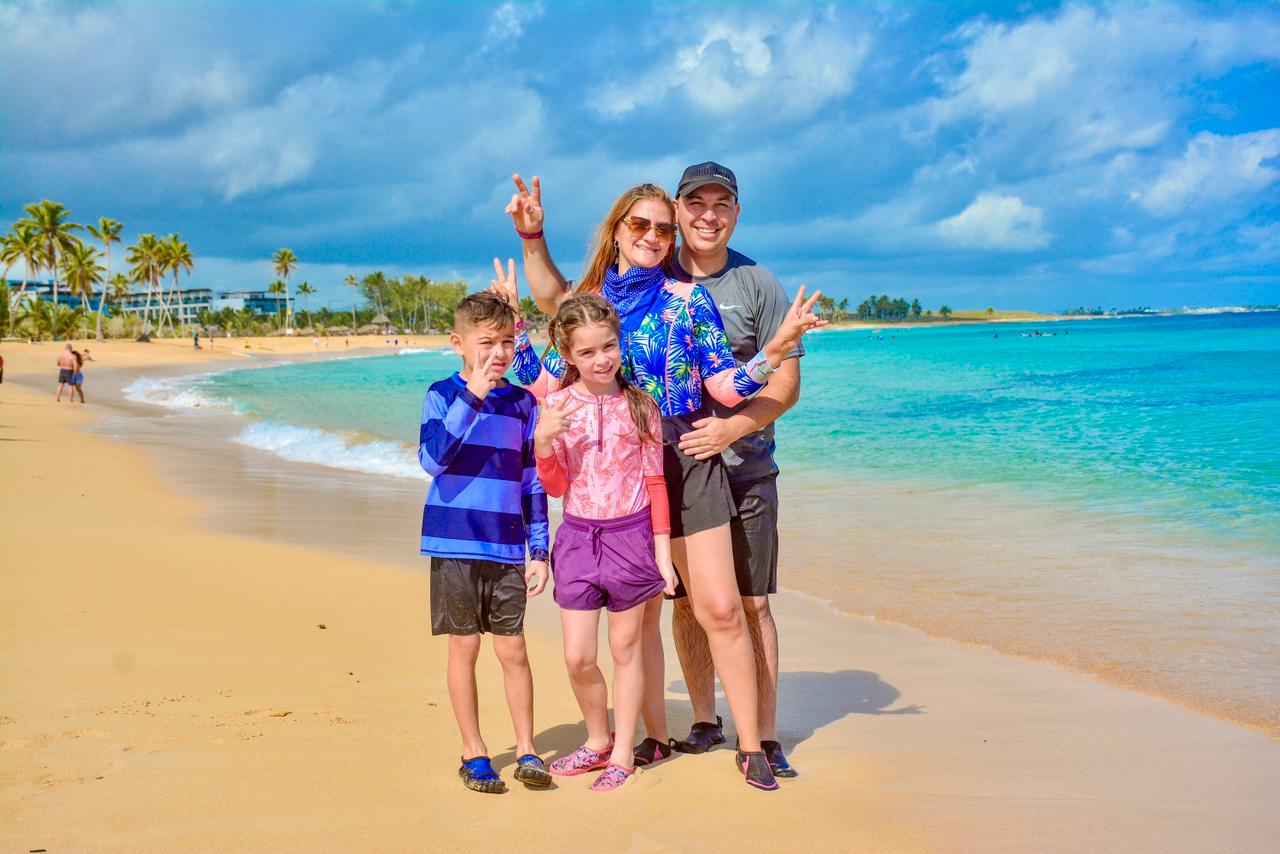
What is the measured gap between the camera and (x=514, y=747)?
4.07 metres

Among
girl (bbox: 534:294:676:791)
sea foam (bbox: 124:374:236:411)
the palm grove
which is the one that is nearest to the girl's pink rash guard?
girl (bbox: 534:294:676:791)

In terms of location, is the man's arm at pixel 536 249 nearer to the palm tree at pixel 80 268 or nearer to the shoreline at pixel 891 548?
the shoreline at pixel 891 548

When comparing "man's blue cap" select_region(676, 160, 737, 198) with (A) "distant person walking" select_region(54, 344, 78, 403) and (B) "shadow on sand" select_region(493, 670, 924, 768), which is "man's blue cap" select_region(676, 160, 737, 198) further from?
(A) "distant person walking" select_region(54, 344, 78, 403)

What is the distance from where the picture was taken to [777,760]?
3.76 metres

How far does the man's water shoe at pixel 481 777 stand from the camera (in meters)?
3.50

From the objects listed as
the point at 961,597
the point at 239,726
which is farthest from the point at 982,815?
the point at 961,597

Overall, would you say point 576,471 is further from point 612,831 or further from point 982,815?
point 982,815

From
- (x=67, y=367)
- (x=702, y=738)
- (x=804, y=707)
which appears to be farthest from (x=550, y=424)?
(x=67, y=367)

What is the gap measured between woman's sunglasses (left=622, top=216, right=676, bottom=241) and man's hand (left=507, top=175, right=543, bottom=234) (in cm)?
43

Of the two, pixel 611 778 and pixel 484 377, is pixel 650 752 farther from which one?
pixel 484 377

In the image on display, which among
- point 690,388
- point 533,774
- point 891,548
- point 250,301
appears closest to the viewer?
point 533,774

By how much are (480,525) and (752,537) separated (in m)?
1.03

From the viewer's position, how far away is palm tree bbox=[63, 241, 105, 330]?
249ft

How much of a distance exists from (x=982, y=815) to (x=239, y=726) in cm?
281
